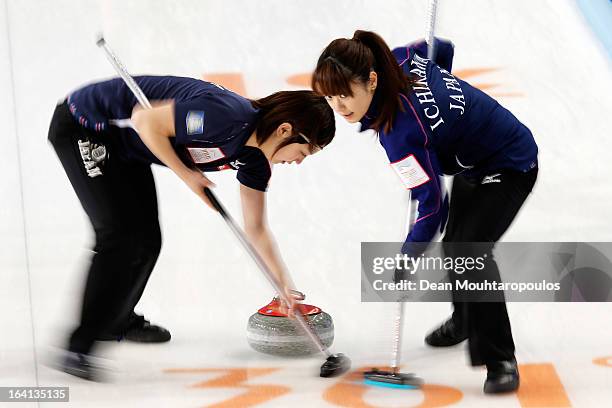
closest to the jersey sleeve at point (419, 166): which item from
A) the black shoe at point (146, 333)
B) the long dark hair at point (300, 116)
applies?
the long dark hair at point (300, 116)

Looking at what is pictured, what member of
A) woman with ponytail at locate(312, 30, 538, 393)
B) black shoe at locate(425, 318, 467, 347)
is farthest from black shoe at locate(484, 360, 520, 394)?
black shoe at locate(425, 318, 467, 347)

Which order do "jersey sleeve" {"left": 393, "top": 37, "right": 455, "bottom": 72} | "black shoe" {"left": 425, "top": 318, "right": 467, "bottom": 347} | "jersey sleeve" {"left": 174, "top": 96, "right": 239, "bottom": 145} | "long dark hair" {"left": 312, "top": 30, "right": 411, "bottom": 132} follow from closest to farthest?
1. "long dark hair" {"left": 312, "top": 30, "right": 411, "bottom": 132}
2. "jersey sleeve" {"left": 174, "top": 96, "right": 239, "bottom": 145}
3. "jersey sleeve" {"left": 393, "top": 37, "right": 455, "bottom": 72}
4. "black shoe" {"left": 425, "top": 318, "right": 467, "bottom": 347}

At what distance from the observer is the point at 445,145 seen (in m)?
2.21

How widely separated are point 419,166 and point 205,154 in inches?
19.7

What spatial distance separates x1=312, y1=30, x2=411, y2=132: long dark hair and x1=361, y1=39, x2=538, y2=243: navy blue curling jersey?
23 mm

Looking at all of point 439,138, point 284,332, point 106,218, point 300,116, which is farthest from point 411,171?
point 106,218

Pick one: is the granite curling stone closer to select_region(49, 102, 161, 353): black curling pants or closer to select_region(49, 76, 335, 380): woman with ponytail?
select_region(49, 76, 335, 380): woman with ponytail

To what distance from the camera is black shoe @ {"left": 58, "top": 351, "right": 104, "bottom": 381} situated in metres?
2.30

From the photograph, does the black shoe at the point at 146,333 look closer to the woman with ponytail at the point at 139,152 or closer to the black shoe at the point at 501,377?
the woman with ponytail at the point at 139,152

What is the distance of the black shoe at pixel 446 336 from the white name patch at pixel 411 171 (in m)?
0.54

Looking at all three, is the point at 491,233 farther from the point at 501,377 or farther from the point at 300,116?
the point at 300,116

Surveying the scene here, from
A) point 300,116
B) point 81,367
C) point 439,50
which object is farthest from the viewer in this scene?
point 439,50

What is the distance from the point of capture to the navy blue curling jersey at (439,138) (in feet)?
6.81

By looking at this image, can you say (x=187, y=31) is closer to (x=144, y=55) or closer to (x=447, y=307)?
(x=144, y=55)
